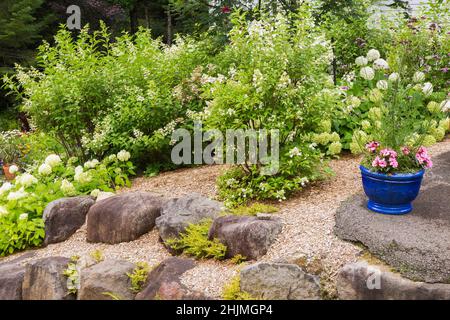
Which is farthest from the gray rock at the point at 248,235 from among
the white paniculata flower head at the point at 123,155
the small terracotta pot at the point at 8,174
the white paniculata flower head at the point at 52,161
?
the small terracotta pot at the point at 8,174

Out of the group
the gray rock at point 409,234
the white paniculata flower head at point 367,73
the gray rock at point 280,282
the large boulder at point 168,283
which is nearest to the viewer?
the gray rock at point 409,234

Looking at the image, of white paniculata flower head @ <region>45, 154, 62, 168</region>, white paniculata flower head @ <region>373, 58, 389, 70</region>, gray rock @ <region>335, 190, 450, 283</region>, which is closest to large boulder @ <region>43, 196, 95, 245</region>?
white paniculata flower head @ <region>45, 154, 62, 168</region>

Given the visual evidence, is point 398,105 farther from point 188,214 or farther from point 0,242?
point 0,242

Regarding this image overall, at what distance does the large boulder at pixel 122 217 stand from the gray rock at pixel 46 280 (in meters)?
0.53

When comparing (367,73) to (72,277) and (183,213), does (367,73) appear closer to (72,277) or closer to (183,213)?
(183,213)

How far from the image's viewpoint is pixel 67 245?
4781 mm

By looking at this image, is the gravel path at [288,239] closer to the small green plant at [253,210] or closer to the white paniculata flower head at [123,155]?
the small green plant at [253,210]

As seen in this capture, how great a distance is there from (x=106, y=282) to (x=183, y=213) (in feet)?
3.02

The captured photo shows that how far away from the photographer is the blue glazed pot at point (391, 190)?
3.85 m

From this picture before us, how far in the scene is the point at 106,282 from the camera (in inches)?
151
